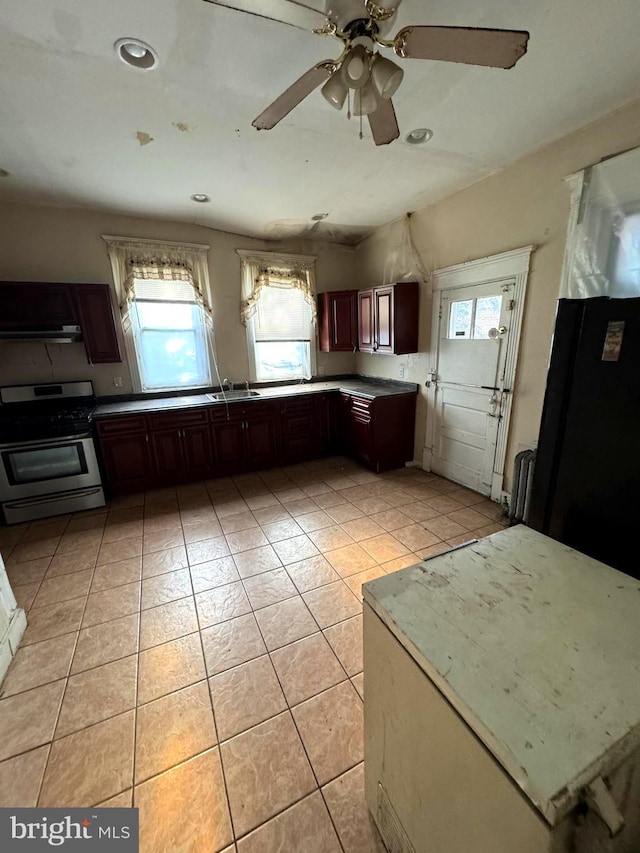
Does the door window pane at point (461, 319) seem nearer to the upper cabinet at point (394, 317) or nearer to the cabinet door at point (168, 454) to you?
the upper cabinet at point (394, 317)

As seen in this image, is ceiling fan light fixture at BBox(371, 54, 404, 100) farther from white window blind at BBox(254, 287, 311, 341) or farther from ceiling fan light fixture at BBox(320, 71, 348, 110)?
white window blind at BBox(254, 287, 311, 341)

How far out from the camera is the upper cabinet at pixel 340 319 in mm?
4270

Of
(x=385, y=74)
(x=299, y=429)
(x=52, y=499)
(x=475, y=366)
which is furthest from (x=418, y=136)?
(x=52, y=499)

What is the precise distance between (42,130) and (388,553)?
11.4 feet

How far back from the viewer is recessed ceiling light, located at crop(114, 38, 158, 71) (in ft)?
4.90

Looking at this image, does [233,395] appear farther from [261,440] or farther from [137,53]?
[137,53]

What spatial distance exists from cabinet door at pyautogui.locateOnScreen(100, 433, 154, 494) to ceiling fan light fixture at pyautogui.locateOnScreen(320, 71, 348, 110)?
312 cm

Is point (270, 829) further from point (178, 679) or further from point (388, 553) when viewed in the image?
point (388, 553)

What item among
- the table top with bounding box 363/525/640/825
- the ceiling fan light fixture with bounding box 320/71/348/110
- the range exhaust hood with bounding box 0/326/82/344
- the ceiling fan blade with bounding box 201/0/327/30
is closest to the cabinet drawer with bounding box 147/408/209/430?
the range exhaust hood with bounding box 0/326/82/344

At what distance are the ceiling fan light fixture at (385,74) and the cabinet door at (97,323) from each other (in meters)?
3.04

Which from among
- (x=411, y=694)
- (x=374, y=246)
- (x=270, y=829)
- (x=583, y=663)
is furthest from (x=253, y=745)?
(x=374, y=246)

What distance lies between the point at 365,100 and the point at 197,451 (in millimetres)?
3226

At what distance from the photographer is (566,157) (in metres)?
2.28

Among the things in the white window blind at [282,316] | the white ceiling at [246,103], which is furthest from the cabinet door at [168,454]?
the white ceiling at [246,103]
